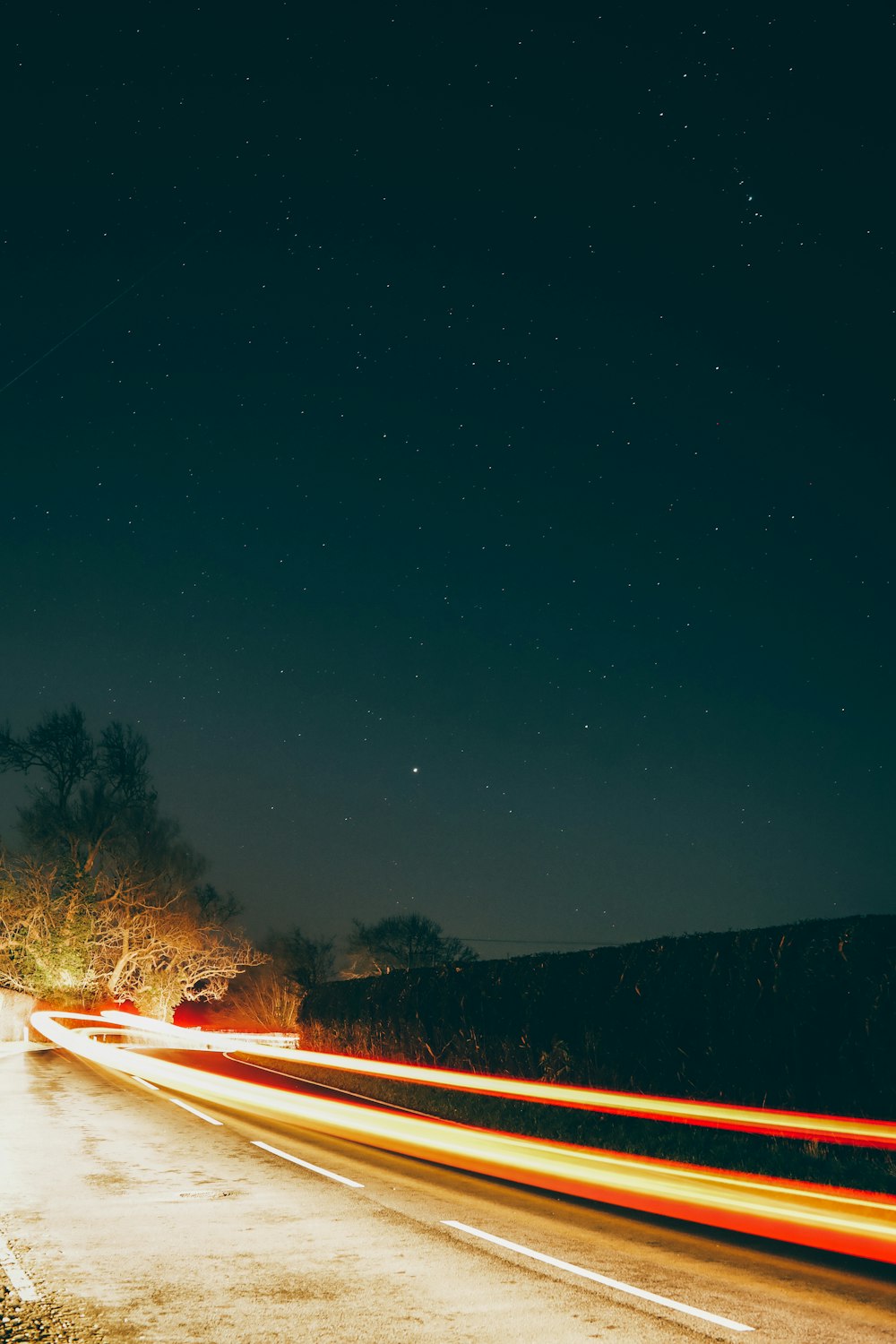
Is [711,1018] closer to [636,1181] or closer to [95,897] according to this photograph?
[636,1181]

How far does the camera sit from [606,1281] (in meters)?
7.02

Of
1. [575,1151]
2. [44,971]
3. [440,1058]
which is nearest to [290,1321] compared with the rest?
[575,1151]

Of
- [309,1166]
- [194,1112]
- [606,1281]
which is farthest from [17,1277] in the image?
[194,1112]

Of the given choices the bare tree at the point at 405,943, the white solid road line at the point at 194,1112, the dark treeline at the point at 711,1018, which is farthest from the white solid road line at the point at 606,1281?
the bare tree at the point at 405,943

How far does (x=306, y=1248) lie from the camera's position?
25.4 ft

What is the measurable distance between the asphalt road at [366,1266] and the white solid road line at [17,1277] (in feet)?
0.06

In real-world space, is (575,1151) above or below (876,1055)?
below

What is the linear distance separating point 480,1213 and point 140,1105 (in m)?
10.5

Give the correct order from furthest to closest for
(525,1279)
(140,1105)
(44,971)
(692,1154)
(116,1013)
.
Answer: (44,971) → (116,1013) → (140,1105) → (692,1154) → (525,1279)

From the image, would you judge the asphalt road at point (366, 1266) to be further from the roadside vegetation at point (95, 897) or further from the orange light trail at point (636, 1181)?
the roadside vegetation at point (95, 897)

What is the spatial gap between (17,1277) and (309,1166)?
547 cm

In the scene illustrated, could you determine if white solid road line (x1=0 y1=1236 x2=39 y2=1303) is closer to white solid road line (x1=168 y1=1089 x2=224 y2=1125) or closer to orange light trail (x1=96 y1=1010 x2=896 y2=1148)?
orange light trail (x1=96 y1=1010 x2=896 y2=1148)

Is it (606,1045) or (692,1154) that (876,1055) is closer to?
(692,1154)

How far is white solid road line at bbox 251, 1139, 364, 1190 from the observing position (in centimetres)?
1071
